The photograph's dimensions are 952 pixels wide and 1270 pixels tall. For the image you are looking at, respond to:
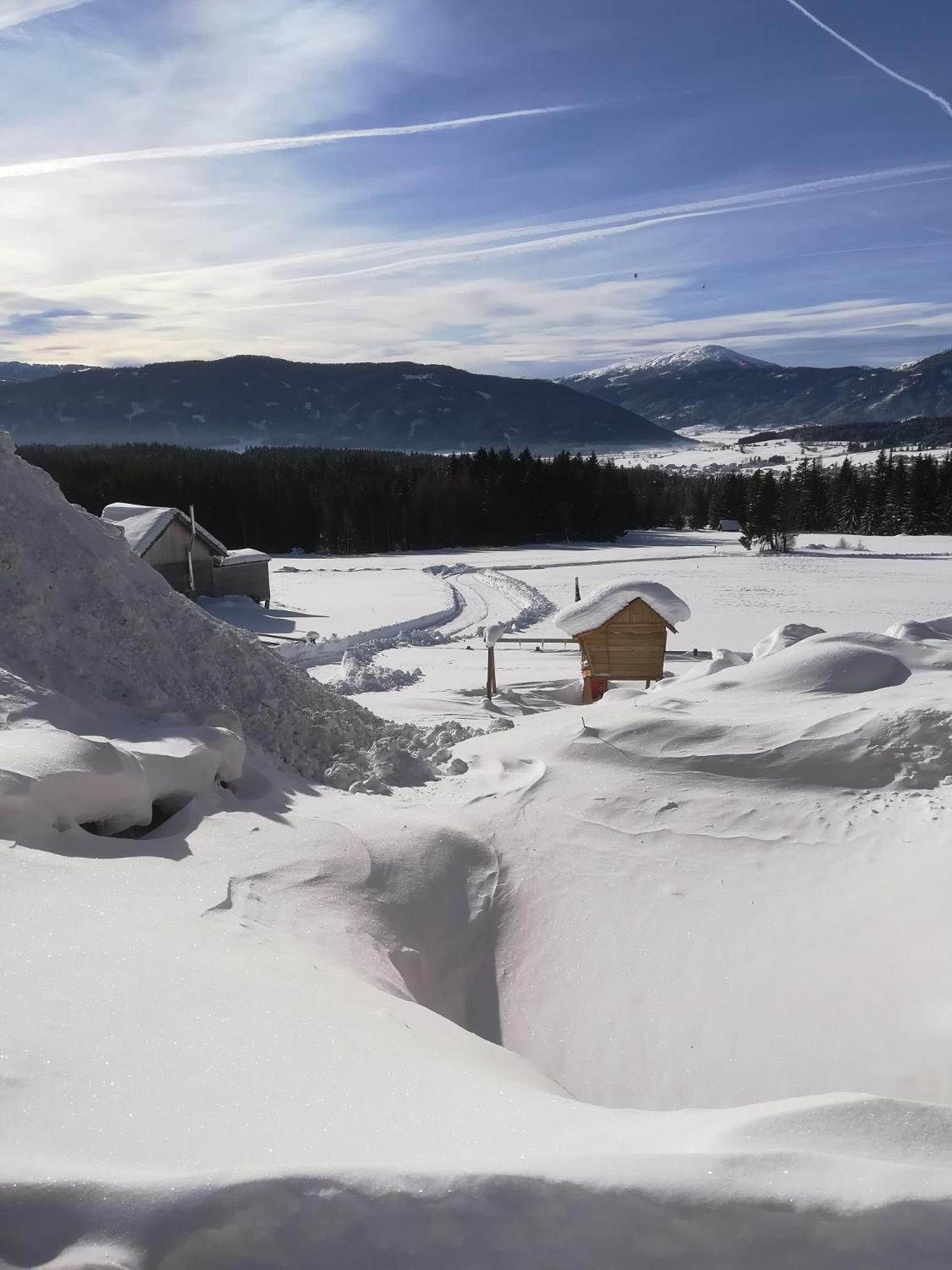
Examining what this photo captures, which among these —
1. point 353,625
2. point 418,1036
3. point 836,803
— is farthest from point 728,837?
point 353,625

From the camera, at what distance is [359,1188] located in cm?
250

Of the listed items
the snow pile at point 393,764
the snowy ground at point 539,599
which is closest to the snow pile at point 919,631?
the snowy ground at point 539,599

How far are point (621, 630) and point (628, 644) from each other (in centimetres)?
31

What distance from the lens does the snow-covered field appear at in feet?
8.08

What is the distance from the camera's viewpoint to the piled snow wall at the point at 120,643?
747cm

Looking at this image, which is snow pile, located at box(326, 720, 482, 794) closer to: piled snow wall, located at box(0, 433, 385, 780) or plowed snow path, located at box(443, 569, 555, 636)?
piled snow wall, located at box(0, 433, 385, 780)

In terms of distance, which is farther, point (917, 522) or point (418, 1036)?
point (917, 522)

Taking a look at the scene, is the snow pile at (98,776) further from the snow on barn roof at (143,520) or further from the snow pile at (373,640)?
the snow on barn roof at (143,520)

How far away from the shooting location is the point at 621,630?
15984 millimetres

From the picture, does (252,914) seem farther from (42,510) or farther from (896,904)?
(42,510)

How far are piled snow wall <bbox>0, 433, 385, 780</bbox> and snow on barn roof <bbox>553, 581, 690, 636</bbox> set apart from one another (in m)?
6.93

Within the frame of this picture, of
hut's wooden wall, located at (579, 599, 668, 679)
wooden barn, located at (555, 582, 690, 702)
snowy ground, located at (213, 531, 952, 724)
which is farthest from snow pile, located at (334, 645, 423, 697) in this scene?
hut's wooden wall, located at (579, 599, 668, 679)

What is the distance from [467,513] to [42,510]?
63.4 metres

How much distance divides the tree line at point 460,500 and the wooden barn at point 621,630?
163 ft
